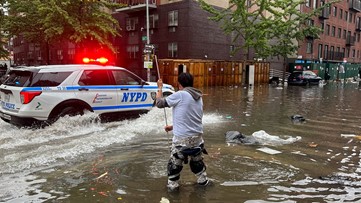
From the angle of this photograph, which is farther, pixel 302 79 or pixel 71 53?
pixel 71 53

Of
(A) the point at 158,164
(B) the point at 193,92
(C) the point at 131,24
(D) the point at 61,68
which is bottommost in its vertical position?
(A) the point at 158,164

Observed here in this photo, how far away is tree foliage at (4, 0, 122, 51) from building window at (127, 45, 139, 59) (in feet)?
38.9

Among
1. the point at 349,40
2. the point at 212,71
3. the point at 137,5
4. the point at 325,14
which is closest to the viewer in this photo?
the point at 212,71

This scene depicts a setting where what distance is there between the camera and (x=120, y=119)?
32.7ft

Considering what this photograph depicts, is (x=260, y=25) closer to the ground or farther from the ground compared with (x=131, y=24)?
closer to the ground

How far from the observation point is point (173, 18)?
105 feet

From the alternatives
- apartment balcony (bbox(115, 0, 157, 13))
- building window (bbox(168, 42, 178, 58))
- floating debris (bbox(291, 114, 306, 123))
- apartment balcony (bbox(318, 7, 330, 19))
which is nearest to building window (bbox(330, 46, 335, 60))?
apartment balcony (bbox(318, 7, 330, 19))

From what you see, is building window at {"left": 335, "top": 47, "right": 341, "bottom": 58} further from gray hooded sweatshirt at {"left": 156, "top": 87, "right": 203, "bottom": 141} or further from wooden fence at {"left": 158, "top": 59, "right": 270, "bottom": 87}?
gray hooded sweatshirt at {"left": 156, "top": 87, "right": 203, "bottom": 141}

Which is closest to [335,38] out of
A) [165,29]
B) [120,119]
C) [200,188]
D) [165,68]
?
[165,29]

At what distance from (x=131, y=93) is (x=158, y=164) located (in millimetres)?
4129

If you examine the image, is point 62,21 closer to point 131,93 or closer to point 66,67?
point 131,93

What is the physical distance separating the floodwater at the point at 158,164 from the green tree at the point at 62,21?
1234 centimetres

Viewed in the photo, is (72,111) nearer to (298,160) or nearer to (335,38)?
(298,160)

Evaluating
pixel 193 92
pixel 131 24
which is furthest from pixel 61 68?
pixel 131 24
